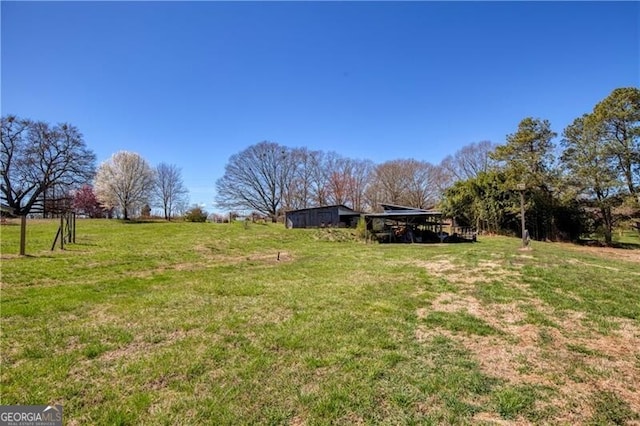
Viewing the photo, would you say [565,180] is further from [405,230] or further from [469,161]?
[469,161]

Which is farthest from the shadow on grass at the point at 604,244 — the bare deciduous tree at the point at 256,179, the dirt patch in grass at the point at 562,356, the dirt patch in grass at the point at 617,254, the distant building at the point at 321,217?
the bare deciduous tree at the point at 256,179

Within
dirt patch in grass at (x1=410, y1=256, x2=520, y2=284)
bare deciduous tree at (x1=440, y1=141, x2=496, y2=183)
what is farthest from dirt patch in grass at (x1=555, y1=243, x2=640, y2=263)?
bare deciduous tree at (x1=440, y1=141, x2=496, y2=183)

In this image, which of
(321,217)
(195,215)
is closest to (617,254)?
(321,217)

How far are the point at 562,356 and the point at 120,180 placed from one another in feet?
143

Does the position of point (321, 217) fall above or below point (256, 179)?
below

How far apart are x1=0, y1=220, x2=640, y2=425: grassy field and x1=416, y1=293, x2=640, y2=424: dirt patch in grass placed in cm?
2

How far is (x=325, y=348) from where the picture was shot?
13.4ft

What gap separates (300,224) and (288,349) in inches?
1161

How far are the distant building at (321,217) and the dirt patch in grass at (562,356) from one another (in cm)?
2741

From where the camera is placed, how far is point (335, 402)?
2.95 m

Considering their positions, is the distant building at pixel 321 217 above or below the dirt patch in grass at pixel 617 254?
above

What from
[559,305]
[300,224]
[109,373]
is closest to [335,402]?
[109,373]

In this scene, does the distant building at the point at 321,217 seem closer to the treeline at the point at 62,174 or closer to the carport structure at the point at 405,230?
the carport structure at the point at 405,230

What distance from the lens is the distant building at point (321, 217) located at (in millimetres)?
33000
